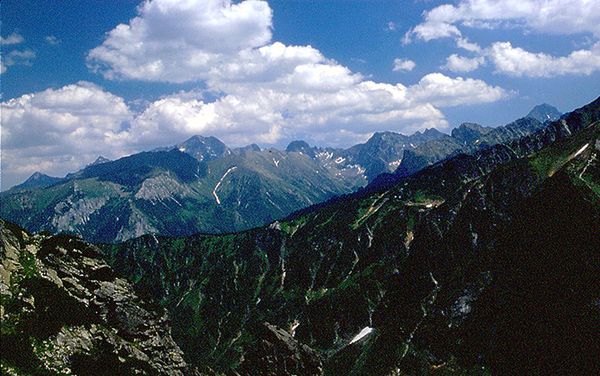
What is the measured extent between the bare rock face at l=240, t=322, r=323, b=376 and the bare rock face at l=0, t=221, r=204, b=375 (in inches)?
730

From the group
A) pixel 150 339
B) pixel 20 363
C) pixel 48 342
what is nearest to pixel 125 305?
pixel 150 339

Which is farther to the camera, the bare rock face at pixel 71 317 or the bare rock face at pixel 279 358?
the bare rock face at pixel 279 358

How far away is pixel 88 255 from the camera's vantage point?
13288 centimetres

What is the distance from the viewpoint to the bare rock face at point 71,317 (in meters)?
90.6

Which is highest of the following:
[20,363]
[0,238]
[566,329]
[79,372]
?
[0,238]

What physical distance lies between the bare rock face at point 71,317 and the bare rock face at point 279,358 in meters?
18.5

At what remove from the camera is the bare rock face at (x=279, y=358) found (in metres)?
124

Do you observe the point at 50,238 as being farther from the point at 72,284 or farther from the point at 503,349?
the point at 503,349

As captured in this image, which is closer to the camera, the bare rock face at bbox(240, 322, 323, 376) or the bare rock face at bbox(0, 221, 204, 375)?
the bare rock face at bbox(0, 221, 204, 375)

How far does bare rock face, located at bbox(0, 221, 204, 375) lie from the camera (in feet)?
297

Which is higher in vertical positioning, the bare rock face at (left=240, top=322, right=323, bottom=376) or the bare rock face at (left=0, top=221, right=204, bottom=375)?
the bare rock face at (left=0, top=221, right=204, bottom=375)

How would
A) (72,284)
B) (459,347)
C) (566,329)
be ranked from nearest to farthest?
(72,284), (566,329), (459,347)

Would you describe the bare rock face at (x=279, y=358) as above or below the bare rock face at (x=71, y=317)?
below

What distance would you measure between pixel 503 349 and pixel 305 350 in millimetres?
91954
